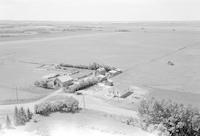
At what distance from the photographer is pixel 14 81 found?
53.0 m

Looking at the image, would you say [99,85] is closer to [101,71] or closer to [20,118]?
[101,71]

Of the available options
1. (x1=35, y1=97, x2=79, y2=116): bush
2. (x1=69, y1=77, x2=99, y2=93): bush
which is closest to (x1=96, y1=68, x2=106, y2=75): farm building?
(x1=69, y1=77, x2=99, y2=93): bush

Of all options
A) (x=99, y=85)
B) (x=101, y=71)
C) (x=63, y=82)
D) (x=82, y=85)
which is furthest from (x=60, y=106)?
(x=101, y=71)

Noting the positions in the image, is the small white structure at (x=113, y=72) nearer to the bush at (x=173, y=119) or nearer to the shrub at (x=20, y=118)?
the bush at (x=173, y=119)

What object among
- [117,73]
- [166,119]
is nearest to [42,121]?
[166,119]

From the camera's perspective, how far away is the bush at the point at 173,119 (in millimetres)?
27188

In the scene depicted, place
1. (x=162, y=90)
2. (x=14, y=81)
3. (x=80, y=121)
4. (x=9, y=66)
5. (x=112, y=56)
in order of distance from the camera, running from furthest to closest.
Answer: (x=112, y=56) → (x=9, y=66) → (x=14, y=81) → (x=162, y=90) → (x=80, y=121)

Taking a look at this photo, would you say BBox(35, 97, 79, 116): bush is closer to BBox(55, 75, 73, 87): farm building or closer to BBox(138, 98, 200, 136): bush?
BBox(138, 98, 200, 136): bush

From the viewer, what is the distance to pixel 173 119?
27.5m

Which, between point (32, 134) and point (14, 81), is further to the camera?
point (14, 81)

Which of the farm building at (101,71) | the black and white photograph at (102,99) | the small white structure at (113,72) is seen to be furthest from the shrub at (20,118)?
the small white structure at (113,72)

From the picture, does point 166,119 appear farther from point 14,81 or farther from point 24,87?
point 14,81

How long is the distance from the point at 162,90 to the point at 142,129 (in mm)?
18716

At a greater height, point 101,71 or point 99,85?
point 101,71
